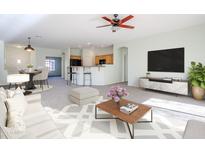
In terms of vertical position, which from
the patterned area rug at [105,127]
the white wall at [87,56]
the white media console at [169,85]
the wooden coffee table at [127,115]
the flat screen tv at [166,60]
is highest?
the white wall at [87,56]

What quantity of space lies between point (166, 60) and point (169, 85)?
112 cm

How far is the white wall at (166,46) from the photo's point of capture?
3.83 metres

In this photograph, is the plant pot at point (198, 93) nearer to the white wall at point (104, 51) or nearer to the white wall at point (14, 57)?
the white wall at point (104, 51)

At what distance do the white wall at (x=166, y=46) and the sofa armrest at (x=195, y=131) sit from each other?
139 inches

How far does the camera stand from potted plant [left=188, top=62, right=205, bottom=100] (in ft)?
11.4

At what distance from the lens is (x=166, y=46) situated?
4.57 m

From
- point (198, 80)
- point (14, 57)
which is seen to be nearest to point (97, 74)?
point (198, 80)

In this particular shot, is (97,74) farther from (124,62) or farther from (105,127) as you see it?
(105,127)

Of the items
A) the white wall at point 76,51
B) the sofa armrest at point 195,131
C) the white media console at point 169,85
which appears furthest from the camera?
the white wall at point 76,51

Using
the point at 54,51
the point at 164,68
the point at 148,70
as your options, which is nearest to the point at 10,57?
the point at 54,51

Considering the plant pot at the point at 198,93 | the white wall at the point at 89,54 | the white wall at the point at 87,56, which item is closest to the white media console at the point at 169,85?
the plant pot at the point at 198,93

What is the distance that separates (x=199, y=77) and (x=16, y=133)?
4.49 meters
